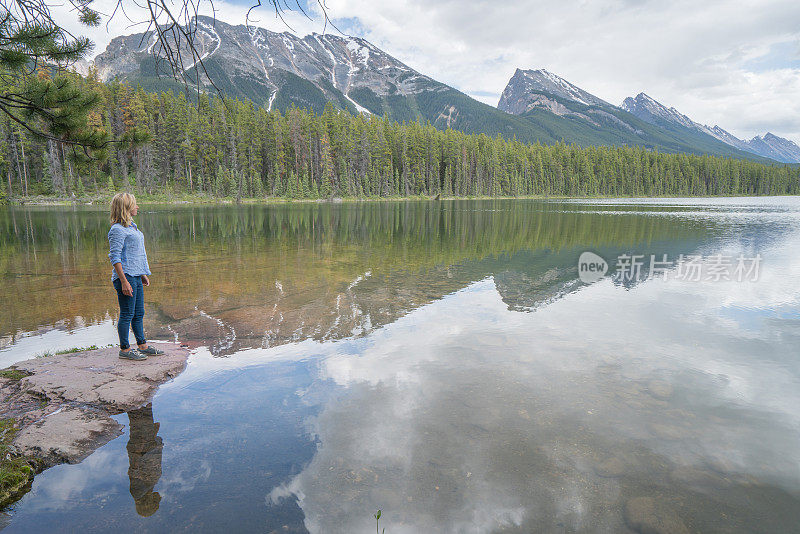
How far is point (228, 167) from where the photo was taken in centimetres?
8631

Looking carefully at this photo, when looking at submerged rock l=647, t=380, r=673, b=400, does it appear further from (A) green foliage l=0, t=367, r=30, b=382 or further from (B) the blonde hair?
(A) green foliage l=0, t=367, r=30, b=382

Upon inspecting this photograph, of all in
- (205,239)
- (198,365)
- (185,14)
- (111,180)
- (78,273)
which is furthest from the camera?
(111,180)

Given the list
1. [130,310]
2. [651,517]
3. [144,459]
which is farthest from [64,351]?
[651,517]

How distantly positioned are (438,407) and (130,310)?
5.20m

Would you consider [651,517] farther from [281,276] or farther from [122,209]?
[281,276]

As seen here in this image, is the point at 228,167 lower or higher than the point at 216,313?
higher

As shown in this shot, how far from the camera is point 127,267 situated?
6.71 meters

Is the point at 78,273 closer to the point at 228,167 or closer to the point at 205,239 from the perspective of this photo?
the point at 205,239

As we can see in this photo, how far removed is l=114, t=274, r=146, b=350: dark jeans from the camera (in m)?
6.74

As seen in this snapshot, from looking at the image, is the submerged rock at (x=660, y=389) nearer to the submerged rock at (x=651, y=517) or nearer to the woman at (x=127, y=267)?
the submerged rock at (x=651, y=517)

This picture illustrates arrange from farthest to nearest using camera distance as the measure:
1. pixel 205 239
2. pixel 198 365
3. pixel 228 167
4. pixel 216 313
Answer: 1. pixel 228 167
2. pixel 205 239
3. pixel 216 313
4. pixel 198 365

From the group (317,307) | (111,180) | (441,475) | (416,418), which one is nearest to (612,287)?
(317,307)

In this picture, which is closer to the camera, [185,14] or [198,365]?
[185,14]

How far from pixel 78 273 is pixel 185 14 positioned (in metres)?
14.9
